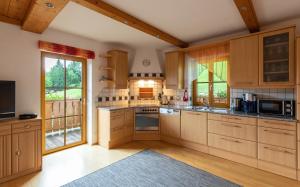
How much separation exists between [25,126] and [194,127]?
283 centimetres

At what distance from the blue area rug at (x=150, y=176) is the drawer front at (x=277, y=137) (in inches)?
34.9

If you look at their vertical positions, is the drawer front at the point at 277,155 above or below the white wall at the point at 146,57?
below

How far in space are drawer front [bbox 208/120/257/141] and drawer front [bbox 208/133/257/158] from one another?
0.07 meters

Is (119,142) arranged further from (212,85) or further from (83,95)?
(212,85)

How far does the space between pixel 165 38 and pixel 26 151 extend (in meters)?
3.01

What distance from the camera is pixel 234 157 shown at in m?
2.88

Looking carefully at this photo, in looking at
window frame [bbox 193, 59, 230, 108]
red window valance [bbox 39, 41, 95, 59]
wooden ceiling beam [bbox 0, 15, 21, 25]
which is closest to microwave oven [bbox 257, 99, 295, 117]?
window frame [bbox 193, 59, 230, 108]

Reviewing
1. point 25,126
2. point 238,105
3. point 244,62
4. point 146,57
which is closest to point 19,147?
point 25,126

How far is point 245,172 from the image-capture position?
2506 mm

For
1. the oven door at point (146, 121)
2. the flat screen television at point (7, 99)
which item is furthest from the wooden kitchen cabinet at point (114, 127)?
the flat screen television at point (7, 99)

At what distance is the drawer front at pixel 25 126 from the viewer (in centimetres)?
231

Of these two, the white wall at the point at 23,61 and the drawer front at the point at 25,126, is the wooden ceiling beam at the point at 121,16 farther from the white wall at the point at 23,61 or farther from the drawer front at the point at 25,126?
the drawer front at the point at 25,126

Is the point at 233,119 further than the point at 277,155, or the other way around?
the point at 233,119

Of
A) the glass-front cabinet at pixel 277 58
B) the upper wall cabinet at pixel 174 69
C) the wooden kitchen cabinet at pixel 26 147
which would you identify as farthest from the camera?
the upper wall cabinet at pixel 174 69
